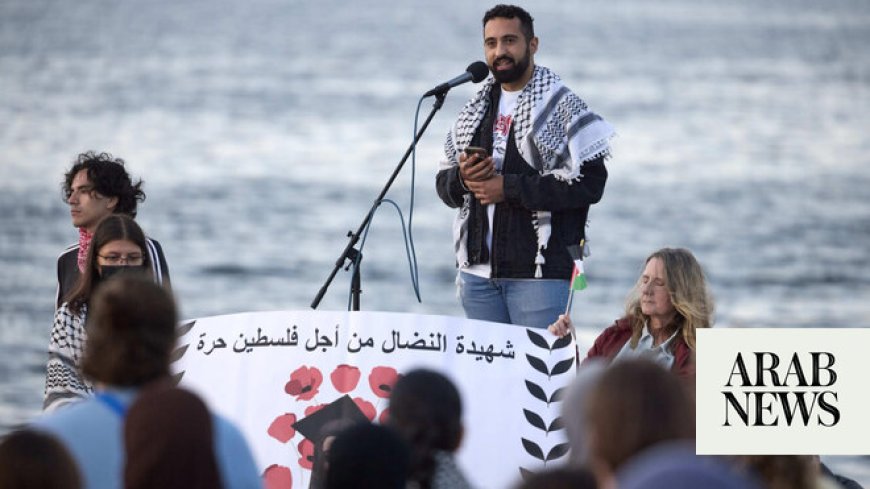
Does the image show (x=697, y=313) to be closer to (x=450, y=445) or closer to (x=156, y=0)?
(x=450, y=445)

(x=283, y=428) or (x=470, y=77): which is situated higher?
(x=470, y=77)

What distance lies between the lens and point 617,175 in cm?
2792

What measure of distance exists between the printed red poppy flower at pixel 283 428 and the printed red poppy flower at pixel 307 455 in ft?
0.20

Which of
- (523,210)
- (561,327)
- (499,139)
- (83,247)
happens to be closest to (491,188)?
(523,210)

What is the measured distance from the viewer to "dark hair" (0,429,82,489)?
3650mm

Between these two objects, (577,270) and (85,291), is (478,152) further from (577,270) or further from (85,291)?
(85,291)

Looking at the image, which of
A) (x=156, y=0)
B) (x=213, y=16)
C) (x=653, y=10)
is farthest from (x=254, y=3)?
(x=653, y=10)

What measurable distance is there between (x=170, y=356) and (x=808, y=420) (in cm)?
248

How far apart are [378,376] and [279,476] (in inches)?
19.1

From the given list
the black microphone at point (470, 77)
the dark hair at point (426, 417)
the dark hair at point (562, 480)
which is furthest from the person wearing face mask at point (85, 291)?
the dark hair at point (562, 480)

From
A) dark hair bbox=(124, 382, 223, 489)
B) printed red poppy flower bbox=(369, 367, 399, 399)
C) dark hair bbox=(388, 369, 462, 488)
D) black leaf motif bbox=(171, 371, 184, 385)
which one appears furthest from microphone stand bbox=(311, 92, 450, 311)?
dark hair bbox=(124, 382, 223, 489)

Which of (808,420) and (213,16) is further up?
(213,16)

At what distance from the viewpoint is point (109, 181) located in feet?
23.7

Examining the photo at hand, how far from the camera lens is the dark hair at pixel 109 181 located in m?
7.21
